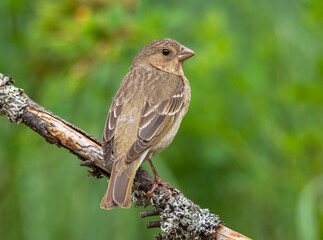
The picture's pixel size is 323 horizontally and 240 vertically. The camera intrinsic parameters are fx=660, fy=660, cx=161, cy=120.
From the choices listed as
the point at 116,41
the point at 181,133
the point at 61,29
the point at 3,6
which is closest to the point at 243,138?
the point at 181,133

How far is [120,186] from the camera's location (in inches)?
177

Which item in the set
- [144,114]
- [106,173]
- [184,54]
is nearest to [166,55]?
[184,54]

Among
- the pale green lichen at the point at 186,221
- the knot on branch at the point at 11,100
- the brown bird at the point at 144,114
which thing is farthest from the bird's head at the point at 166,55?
the pale green lichen at the point at 186,221

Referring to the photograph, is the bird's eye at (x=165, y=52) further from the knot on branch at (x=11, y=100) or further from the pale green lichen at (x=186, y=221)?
the pale green lichen at (x=186, y=221)

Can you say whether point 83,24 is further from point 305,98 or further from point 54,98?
point 305,98

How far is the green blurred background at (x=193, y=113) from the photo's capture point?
5.82 meters

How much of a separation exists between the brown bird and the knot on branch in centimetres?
64

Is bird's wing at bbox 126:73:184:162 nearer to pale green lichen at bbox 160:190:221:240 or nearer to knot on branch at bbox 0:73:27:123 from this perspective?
pale green lichen at bbox 160:190:221:240

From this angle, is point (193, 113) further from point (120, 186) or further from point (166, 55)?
point (120, 186)

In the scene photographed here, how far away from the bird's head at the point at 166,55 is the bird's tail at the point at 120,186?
1.45 metres

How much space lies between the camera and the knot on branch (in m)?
4.54

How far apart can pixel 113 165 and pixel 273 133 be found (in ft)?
6.85

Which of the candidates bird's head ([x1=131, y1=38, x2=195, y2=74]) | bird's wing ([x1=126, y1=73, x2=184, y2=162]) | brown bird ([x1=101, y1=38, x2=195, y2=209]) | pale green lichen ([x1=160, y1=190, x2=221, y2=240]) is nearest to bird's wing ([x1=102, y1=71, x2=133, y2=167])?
brown bird ([x1=101, y1=38, x2=195, y2=209])

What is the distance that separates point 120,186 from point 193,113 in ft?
7.14
